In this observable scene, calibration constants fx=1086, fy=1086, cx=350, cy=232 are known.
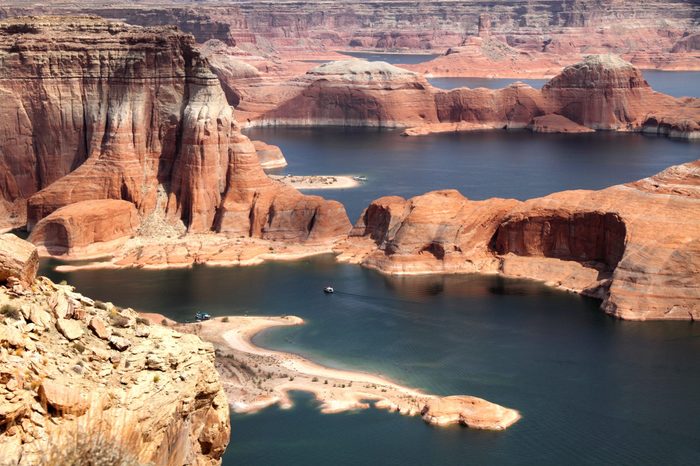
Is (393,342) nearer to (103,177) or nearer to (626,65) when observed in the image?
(103,177)

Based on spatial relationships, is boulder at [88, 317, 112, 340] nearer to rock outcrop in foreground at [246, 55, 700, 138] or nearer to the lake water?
the lake water

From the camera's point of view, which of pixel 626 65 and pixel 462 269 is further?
pixel 626 65

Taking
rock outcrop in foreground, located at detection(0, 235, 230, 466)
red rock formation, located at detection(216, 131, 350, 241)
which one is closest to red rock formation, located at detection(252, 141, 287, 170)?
red rock formation, located at detection(216, 131, 350, 241)

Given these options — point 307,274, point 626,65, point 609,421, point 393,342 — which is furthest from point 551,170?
point 609,421

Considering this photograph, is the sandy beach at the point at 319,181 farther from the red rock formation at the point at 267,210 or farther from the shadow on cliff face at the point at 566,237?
the shadow on cliff face at the point at 566,237

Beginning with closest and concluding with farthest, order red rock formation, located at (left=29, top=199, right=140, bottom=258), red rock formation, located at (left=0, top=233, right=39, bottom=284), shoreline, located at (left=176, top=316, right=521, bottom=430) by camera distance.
A: red rock formation, located at (left=0, top=233, right=39, bottom=284)
shoreline, located at (left=176, top=316, right=521, bottom=430)
red rock formation, located at (left=29, top=199, right=140, bottom=258)
